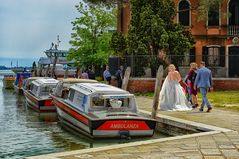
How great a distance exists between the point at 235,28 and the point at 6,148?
27804 millimetres

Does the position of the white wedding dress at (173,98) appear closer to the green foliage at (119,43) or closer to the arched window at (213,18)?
the green foliage at (119,43)

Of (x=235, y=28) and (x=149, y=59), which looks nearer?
(x=149, y=59)

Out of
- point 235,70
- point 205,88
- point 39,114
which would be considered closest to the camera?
point 205,88

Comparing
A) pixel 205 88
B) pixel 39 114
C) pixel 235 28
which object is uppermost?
pixel 235 28

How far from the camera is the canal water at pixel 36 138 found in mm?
14470

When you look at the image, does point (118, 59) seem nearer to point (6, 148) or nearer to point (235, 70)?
point (235, 70)

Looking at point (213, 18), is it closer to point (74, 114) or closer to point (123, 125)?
point (74, 114)

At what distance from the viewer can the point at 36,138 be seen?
1683 cm

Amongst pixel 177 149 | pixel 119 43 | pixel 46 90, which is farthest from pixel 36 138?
pixel 119 43

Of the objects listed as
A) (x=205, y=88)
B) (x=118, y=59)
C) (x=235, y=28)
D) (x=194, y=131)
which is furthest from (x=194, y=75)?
(x=235, y=28)

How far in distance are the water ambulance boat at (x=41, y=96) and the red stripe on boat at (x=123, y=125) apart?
10720 mm

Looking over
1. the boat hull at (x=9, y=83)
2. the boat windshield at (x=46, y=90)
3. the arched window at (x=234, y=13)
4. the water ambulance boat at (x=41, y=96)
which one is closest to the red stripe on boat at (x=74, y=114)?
the water ambulance boat at (x=41, y=96)

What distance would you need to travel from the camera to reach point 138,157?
974cm

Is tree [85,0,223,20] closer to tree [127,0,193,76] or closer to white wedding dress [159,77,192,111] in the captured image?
tree [127,0,193,76]
